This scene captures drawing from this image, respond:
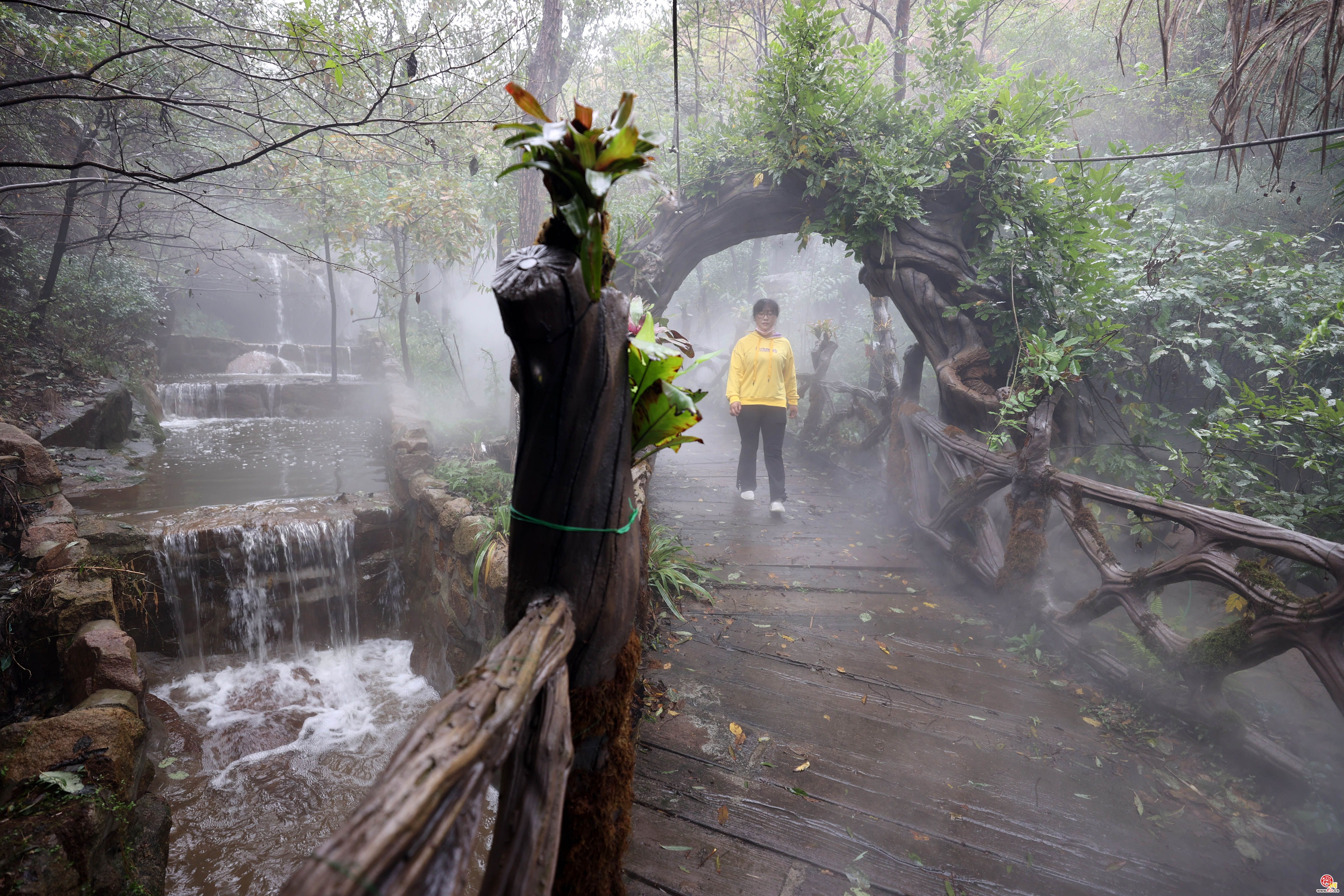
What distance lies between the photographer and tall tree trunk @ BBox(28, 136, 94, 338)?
706 centimetres

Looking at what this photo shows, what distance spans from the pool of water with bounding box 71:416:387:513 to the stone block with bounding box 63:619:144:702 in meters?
3.33

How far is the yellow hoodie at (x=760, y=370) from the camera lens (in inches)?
220

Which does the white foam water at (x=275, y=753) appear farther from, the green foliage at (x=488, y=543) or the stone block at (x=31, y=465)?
the stone block at (x=31, y=465)

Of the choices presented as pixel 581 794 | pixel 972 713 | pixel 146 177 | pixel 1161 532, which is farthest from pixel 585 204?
pixel 1161 532

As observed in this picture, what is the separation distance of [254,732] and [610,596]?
4.21 m

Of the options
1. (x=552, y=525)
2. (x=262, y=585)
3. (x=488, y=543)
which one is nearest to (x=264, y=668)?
(x=262, y=585)

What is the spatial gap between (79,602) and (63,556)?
26.5 inches

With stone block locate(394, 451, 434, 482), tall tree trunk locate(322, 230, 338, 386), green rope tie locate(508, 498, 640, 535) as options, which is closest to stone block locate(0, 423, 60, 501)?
stone block locate(394, 451, 434, 482)

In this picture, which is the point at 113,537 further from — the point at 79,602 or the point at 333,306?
the point at 333,306

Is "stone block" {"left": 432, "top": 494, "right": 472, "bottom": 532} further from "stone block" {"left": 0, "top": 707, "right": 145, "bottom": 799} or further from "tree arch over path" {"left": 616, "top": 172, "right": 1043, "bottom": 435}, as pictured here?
"tree arch over path" {"left": 616, "top": 172, "right": 1043, "bottom": 435}

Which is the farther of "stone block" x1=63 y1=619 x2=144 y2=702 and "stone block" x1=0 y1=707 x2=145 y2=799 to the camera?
"stone block" x1=63 y1=619 x2=144 y2=702

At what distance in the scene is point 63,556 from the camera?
361 centimetres

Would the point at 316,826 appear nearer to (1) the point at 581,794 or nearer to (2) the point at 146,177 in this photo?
(1) the point at 581,794

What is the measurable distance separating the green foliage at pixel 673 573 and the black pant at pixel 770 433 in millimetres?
1539
